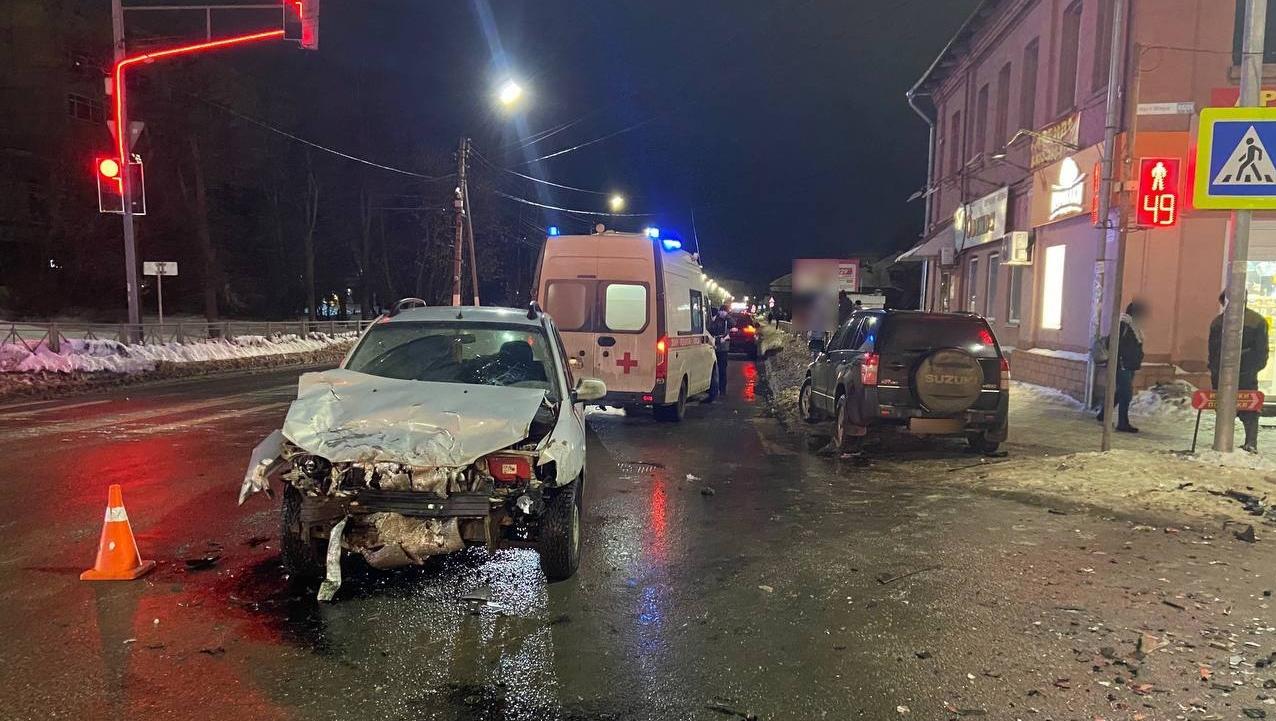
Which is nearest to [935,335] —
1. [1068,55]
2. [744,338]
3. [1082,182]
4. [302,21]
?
[1082,182]

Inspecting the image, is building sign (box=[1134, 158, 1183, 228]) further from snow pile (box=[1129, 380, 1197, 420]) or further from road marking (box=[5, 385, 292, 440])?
road marking (box=[5, 385, 292, 440])

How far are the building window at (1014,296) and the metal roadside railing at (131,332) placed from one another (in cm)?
2205

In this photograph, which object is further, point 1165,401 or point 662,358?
point 1165,401

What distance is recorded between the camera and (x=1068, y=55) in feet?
50.3

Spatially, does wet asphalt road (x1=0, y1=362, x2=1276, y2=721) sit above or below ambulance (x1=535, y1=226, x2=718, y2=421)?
below

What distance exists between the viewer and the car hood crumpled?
174 inches

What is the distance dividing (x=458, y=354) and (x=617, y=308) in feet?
17.7

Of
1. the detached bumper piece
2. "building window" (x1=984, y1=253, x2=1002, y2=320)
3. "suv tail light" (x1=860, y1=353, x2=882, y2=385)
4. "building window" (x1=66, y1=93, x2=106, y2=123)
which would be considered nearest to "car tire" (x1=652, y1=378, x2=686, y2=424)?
"suv tail light" (x1=860, y1=353, x2=882, y2=385)

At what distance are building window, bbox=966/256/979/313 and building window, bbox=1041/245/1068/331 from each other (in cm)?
508

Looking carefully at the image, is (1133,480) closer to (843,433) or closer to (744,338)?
(843,433)

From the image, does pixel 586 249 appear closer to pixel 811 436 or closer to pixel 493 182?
pixel 811 436

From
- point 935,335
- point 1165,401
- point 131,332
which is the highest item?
point 935,335

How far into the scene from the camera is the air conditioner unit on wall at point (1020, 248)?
53.4 ft

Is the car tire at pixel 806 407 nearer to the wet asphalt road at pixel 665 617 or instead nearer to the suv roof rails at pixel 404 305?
the wet asphalt road at pixel 665 617
